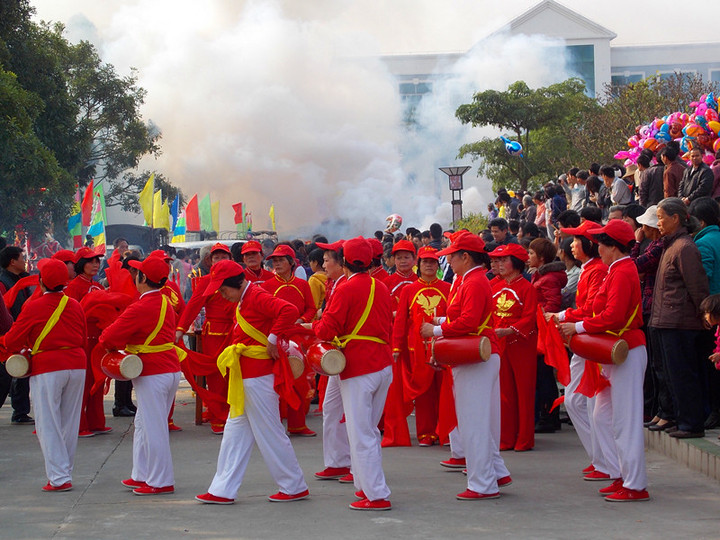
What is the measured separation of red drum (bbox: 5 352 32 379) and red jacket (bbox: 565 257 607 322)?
13.3 ft

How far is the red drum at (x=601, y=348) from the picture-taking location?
646 cm

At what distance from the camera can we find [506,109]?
3130 centimetres

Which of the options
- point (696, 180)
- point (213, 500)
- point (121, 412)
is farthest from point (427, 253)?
point (121, 412)

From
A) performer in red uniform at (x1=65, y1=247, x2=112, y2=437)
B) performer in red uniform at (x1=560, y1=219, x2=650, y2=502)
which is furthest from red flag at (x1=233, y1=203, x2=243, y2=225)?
performer in red uniform at (x1=560, y1=219, x2=650, y2=502)

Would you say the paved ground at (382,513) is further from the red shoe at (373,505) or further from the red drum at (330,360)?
the red drum at (330,360)

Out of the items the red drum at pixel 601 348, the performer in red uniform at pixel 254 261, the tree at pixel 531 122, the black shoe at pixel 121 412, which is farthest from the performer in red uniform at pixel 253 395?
the tree at pixel 531 122

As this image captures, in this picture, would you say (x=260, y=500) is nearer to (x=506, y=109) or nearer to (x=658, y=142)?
(x=658, y=142)

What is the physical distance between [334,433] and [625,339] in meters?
2.46

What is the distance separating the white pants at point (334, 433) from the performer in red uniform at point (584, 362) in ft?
5.87

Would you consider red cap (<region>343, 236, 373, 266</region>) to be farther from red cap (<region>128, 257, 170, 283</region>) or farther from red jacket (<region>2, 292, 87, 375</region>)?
red jacket (<region>2, 292, 87, 375</region>)

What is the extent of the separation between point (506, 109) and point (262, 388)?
84.7ft

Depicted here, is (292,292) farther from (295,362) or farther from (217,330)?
(295,362)

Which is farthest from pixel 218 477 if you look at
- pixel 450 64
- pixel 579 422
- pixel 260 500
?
pixel 450 64

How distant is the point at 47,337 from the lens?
24.2ft
